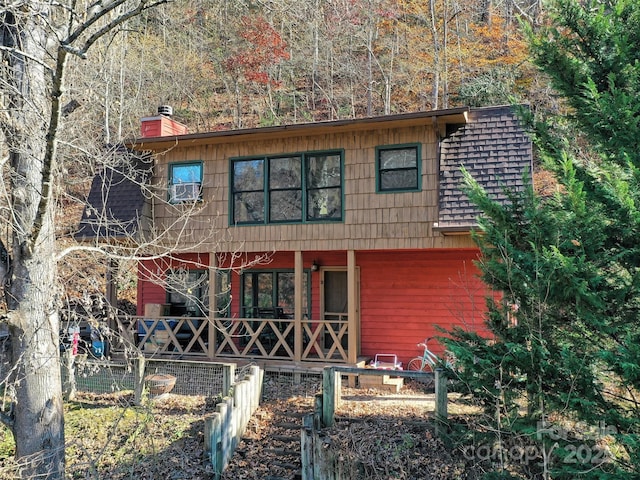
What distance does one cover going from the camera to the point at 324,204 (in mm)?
11836

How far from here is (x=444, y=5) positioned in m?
23.2

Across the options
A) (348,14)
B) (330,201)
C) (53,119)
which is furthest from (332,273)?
(348,14)

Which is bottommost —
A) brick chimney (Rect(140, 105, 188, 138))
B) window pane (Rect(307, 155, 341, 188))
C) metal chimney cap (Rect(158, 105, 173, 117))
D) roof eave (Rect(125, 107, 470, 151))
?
window pane (Rect(307, 155, 341, 188))

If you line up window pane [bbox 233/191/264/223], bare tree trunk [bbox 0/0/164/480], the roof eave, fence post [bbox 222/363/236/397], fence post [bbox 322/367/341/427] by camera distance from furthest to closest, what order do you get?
window pane [bbox 233/191/264/223] → the roof eave → fence post [bbox 222/363/236/397] → fence post [bbox 322/367/341/427] → bare tree trunk [bbox 0/0/164/480]

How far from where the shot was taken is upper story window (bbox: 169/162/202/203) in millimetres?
12781

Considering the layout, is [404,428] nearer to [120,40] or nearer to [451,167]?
[451,167]

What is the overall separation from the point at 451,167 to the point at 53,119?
25.4 ft

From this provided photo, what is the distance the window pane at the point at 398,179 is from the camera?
36.5 ft

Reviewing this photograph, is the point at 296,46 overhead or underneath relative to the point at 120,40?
overhead

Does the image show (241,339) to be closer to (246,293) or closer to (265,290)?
(246,293)

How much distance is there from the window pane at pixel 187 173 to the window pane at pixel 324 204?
2.95 m

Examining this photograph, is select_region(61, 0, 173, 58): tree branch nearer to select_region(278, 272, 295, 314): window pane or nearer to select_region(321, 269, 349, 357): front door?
select_region(321, 269, 349, 357): front door

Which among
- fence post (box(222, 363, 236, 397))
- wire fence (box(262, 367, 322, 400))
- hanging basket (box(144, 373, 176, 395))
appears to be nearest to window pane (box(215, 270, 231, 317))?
wire fence (box(262, 367, 322, 400))

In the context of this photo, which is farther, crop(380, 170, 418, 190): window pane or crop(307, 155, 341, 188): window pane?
crop(307, 155, 341, 188): window pane
